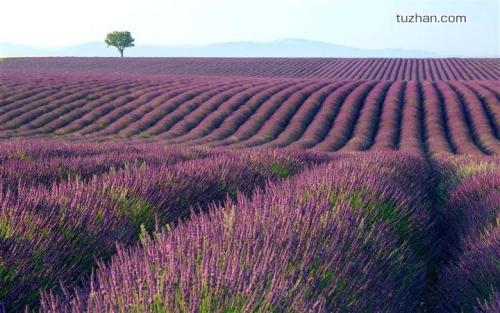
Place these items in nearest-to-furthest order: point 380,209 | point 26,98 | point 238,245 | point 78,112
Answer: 1. point 238,245
2. point 380,209
3. point 78,112
4. point 26,98

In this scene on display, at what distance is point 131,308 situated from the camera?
2422 millimetres

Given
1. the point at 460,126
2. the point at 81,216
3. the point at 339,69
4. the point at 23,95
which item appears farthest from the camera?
the point at 339,69

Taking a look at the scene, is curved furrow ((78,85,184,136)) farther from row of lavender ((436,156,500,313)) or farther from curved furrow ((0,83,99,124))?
row of lavender ((436,156,500,313))

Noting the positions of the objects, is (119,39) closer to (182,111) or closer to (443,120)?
(182,111)

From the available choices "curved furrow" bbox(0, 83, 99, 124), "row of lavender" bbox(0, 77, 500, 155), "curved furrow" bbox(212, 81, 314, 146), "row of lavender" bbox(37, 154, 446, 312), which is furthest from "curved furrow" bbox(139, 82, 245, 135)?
"row of lavender" bbox(37, 154, 446, 312)

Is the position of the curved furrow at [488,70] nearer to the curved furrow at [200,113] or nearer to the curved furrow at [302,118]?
the curved furrow at [302,118]

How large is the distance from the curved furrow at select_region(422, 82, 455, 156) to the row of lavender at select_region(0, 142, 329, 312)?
1451cm

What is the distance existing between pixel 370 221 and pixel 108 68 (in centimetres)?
7092

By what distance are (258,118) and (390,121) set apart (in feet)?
19.7

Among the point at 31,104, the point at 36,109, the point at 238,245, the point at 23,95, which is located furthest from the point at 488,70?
the point at 238,245

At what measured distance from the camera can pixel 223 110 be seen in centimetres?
3189

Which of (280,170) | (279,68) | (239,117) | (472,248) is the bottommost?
(279,68)

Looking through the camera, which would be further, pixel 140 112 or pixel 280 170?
pixel 140 112

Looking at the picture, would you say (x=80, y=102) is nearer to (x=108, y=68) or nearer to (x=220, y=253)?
(x=220, y=253)
